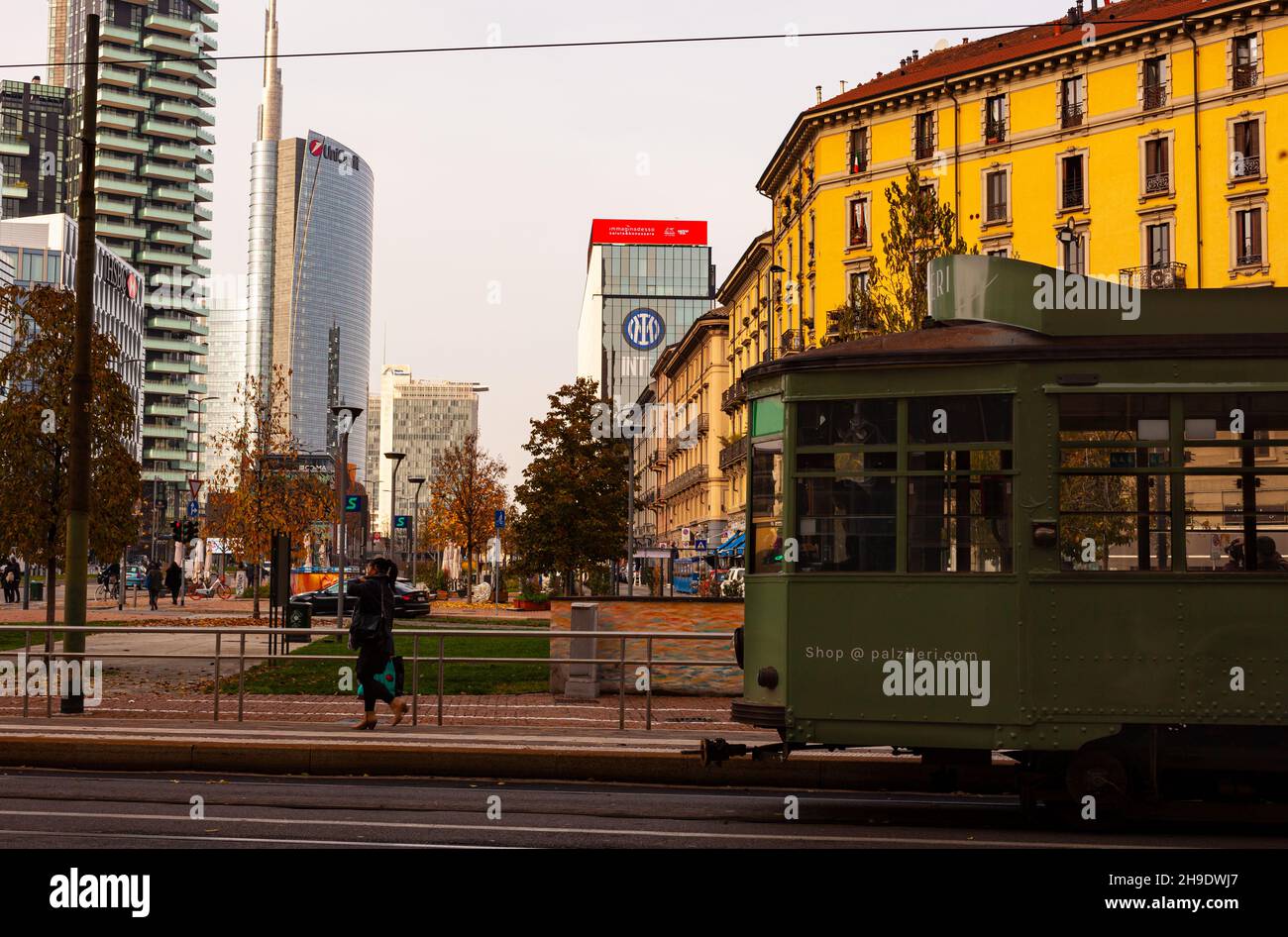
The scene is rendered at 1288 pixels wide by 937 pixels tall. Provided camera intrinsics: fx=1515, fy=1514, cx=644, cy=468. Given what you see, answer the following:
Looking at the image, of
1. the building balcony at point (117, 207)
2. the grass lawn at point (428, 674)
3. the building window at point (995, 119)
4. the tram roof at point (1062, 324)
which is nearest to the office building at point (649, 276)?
the building balcony at point (117, 207)

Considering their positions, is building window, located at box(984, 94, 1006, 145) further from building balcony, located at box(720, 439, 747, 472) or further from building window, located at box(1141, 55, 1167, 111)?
building balcony, located at box(720, 439, 747, 472)

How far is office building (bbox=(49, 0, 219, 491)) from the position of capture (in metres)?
168

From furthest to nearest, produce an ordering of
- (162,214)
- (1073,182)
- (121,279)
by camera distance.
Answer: (162,214) < (121,279) < (1073,182)

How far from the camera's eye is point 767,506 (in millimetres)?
10617

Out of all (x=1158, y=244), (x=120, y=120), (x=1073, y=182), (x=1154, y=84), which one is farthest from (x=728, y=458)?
(x=120, y=120)

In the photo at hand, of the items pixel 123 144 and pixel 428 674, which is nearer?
pixel 428 674

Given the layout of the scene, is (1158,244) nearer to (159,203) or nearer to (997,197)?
(997,197)

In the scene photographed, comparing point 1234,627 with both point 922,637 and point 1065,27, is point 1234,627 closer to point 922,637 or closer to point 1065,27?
point 922,637

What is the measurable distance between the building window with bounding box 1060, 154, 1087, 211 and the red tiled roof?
4.30m

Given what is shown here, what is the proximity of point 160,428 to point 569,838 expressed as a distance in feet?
551

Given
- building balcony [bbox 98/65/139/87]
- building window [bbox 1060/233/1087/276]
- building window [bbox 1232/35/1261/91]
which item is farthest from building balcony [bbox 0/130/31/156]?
building window [bbox 1232/35/1261/91]

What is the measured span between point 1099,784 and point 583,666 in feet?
28.0

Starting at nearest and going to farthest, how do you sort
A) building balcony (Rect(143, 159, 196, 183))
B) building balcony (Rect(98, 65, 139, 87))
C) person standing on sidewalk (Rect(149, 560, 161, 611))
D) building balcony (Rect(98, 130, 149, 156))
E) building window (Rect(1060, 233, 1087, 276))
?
person standing on sidewalk (Rect(149, 560, 161, 611))
building window (Rect(1060, 233, 1087, 276))
building balcony (Rect(98, 65, 139, 87))
building balcony (Rect(98, 130, 149, 156))
building balcony (Rect(143, 159, 196, 183))

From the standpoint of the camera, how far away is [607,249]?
140 m
